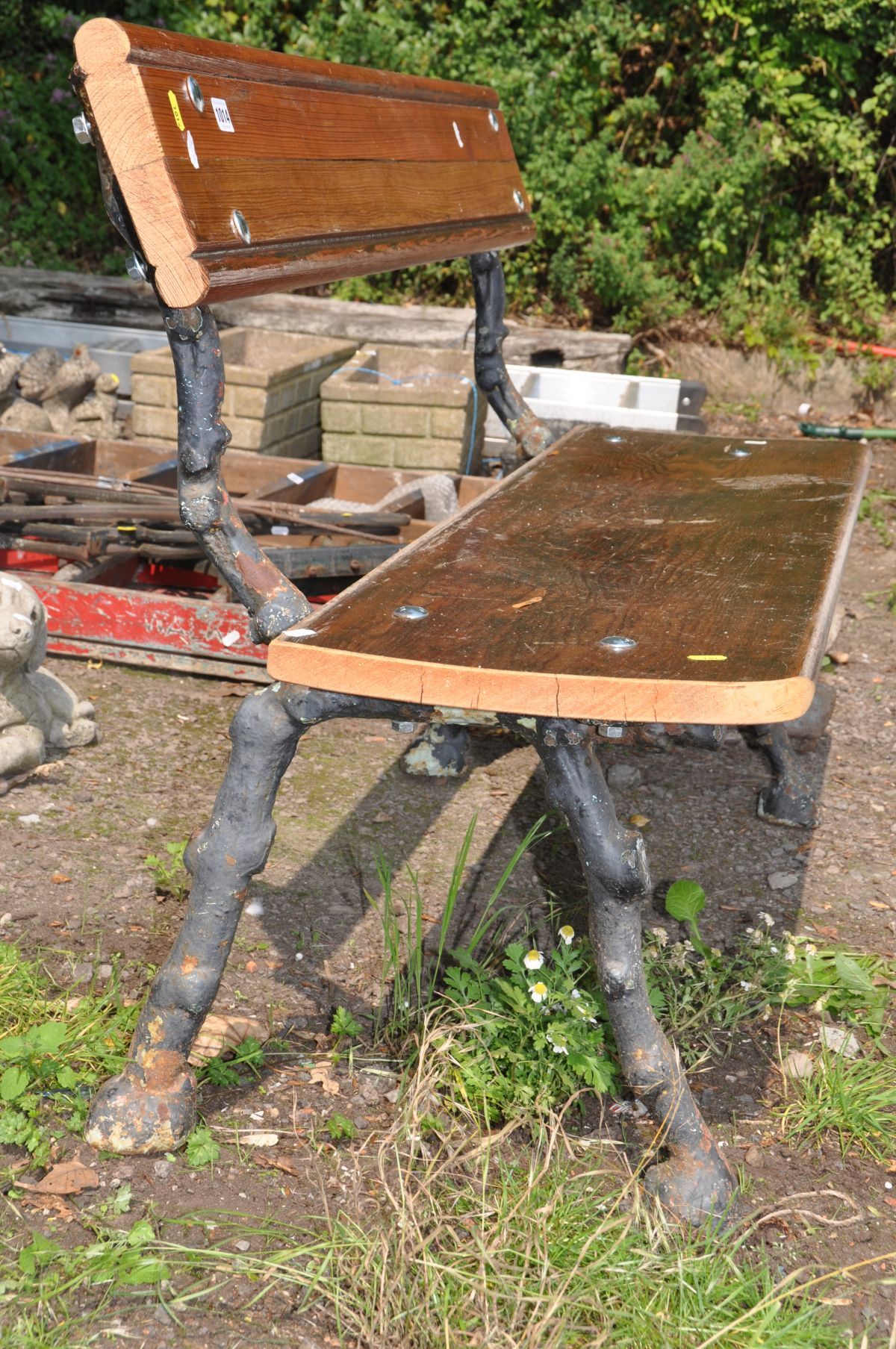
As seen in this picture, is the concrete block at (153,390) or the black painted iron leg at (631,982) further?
the concrete block at (153,390)

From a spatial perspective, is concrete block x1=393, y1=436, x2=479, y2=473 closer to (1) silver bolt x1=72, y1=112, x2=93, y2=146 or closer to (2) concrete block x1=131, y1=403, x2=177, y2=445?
(2) concrete block x1=131, y1=403, x2=177, y2=445

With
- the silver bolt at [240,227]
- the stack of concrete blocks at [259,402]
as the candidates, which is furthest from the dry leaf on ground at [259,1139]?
the stack of concrete blocks at [259,402]

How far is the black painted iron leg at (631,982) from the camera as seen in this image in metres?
1.74

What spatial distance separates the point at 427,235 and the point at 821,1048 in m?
1.76

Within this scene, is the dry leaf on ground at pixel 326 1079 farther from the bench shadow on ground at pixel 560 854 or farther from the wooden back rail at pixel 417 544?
the wooden back rail at pixel 417 544

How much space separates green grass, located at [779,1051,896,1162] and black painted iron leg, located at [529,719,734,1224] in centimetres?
23

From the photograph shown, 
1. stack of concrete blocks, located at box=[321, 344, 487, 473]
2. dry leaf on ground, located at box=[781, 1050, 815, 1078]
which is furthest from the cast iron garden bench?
stack of concrete blocks, located at box=[321, 344, 487, 473]

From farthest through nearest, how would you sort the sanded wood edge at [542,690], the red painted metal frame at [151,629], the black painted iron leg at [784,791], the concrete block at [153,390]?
1. the concrete block at [153,390]
2. the red painted metal frame at [151,629]
3. the black painted iron leg at [784,791]
4. the sanded wood edge at [542,690]

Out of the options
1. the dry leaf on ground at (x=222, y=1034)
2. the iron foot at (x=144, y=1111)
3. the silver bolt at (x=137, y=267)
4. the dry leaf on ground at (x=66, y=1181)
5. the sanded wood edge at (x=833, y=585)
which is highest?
the silver bolt at (x=137, y=267)

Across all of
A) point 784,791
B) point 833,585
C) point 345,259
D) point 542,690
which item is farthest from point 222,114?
point 784,791

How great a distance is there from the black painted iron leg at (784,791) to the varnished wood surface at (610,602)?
26.1 inches

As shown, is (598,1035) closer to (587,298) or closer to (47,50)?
(587,298)

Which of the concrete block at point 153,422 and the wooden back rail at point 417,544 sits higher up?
the wooden back rail at point 417,544

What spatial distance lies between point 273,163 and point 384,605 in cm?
79
